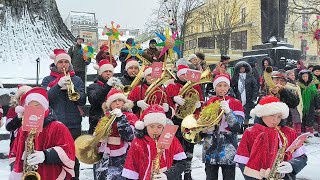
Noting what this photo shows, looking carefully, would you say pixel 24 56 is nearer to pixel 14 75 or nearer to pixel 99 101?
pixel 14 75

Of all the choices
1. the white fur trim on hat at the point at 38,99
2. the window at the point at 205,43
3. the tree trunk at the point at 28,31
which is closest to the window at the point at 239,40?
the window at the point at 205,43

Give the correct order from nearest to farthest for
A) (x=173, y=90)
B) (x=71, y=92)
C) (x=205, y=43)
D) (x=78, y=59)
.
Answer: (x=71, y=92), (x=173, y=90), (x=78, y=59), (x=205, y=43)

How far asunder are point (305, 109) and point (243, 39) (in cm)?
4303

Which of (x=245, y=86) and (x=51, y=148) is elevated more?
(x=245, y=86)

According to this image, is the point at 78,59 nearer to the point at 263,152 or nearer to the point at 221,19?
the point at 263,152

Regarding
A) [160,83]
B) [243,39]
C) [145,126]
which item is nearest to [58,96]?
[160,83]

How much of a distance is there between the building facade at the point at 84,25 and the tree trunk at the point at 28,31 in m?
20.1

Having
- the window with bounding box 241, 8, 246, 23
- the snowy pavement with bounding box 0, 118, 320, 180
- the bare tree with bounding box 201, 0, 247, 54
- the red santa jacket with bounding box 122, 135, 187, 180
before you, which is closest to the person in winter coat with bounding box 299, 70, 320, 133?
the snowy pavement with bounding box 0, 118, 320, 180

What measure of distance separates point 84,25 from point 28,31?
90.5 ft

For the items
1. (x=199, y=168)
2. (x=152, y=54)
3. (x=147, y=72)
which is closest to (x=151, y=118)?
(x=147, y=72)

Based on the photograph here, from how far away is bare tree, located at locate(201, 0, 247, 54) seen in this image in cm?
4140

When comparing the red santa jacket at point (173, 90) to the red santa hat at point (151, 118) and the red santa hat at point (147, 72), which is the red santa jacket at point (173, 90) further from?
the red santa hat at point (151, 118)

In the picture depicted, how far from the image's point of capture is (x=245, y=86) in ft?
31.0

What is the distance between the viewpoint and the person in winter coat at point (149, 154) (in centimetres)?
373
